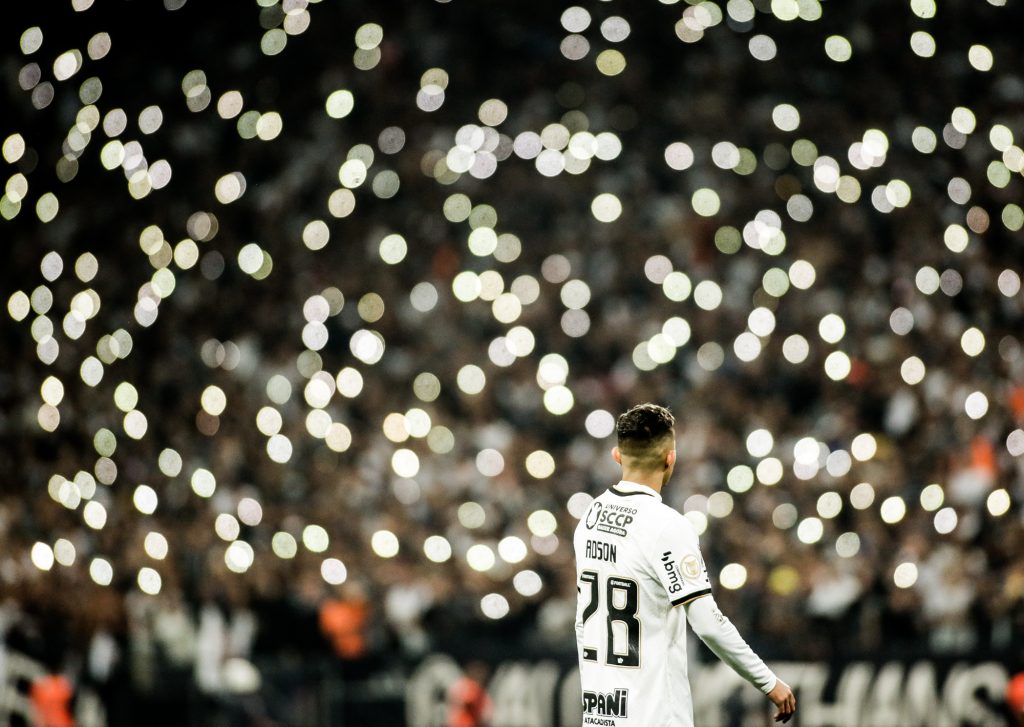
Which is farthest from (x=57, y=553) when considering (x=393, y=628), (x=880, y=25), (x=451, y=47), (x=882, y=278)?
(x=880, y=25)

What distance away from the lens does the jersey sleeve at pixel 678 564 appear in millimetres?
4797

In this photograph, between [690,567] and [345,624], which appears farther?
[345,624]

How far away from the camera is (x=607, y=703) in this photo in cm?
492

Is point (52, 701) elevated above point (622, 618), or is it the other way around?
point (622, 618)

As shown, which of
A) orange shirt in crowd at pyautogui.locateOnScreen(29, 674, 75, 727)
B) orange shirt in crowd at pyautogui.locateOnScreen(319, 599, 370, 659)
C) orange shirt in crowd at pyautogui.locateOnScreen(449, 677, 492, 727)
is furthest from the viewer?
orange shirt in crowd at pyautogui.locateOnScreen(319, 599, 370, 659)

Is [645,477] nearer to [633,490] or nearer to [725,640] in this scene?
[633,490]

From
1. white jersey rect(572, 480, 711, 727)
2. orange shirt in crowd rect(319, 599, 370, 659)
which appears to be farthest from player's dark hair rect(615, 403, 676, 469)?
orange shirt in crowd rect(319, 599, 370, 659)

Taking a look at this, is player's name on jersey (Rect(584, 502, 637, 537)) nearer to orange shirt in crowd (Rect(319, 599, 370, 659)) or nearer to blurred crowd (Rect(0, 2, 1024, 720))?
blurred crowd (Rect(0, 2, 1024, 720))

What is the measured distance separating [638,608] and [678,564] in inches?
8.6

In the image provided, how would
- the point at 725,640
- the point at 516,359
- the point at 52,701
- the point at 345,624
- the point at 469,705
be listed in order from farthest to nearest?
the point at 516,359, the point at 345,624, the point at 52,701, the point at 469,705, the point at 725,640

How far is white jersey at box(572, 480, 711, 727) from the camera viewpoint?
4828 millimetres

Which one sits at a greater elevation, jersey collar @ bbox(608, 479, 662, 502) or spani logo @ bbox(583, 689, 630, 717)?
jersey collar @ bbox(608, 479, 662, 502)


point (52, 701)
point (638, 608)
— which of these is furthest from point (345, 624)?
point (638, 608)

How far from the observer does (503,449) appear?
13922 millimetres
